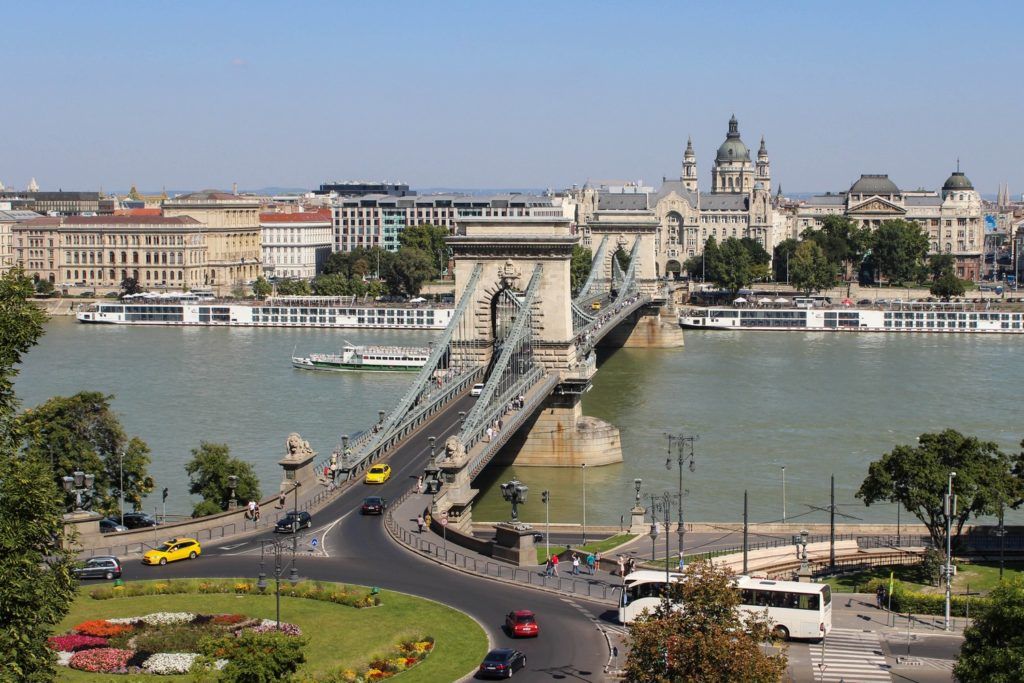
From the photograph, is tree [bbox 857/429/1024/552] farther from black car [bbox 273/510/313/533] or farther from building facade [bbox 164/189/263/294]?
building facade [bbox 164/189/263/294]

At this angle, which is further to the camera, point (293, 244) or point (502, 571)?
point (293, 244)

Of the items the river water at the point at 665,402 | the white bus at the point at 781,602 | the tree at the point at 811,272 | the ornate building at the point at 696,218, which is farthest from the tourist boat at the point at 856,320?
the white bus at the point at 781,602

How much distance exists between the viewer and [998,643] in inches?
919

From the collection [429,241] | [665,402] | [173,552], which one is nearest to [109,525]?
[173,552]

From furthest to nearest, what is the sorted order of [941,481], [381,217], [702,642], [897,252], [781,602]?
1. [381,217]
2. [897,252]
3. [941,481]
4. [781,602]
5. [702,642]

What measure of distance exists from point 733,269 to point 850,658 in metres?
97.1

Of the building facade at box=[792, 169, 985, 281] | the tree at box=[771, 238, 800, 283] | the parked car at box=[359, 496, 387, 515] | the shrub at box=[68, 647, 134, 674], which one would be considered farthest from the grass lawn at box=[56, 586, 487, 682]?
the building facade at box=[792, 169, 985, 281]

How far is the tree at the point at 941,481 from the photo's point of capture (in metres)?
35.7

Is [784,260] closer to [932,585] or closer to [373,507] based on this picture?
[932,585]

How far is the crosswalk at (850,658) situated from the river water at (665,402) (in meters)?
14.7

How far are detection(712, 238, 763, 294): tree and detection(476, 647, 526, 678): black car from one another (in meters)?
99.2

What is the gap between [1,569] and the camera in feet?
63.6

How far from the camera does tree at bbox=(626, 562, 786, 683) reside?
71.3 ft

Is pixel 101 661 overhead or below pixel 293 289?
below
